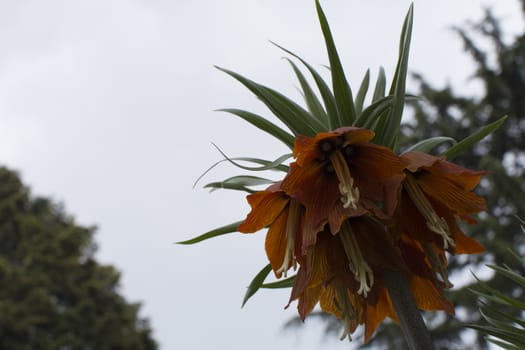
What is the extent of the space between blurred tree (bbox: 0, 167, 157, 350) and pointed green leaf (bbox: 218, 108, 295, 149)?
10.3 m

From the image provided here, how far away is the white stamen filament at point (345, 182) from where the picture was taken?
2.44 feet

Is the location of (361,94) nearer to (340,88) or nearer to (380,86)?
(380,86)

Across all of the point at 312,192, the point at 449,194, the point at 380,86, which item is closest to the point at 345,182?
the point at 312,192

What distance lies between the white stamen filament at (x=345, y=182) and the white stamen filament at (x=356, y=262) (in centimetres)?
4

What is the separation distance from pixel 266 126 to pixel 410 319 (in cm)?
33

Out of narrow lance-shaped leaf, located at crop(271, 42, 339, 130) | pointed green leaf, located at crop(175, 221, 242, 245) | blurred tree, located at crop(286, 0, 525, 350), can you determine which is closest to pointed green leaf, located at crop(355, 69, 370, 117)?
narrow lance-shaped leaf, located at crop(271, 42, 339, 130)

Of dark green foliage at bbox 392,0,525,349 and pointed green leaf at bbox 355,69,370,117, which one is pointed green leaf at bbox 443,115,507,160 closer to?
pointed green leaf at bbox 355,69,370,117

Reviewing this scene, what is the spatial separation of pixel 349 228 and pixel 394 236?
5 cm

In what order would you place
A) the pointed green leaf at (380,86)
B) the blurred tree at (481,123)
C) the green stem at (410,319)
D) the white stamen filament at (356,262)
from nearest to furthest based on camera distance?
the green stem at (410,319), the white stamen filament at (356,262), the pointed green leaf at (380,86), the blurred tree at (481,123)

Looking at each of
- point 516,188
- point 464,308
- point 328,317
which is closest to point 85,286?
point 328,317

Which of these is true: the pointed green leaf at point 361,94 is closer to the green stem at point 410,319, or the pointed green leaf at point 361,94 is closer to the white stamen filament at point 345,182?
the white stamen filament at point 345,182

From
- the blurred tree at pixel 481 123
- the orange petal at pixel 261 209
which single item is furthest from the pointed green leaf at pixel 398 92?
the blurred tree at pixel 481 123

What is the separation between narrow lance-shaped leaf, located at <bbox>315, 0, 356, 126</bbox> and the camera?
2.68ft

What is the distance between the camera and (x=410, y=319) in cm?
62
